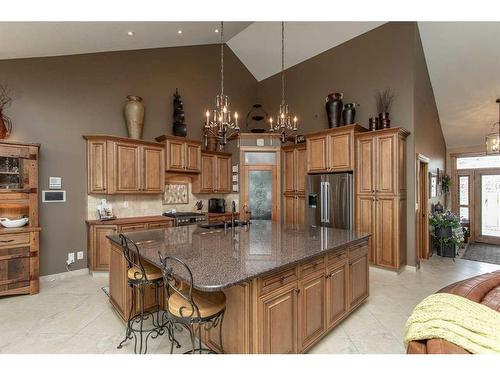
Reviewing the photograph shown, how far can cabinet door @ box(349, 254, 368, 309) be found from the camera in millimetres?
2623

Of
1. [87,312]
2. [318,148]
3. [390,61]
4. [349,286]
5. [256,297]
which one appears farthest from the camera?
[318,148]

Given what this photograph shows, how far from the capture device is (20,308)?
2990 millimetres

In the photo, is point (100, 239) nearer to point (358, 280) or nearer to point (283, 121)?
point (283, 121)

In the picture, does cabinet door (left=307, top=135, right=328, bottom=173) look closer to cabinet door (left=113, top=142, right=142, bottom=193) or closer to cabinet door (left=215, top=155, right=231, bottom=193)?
cabinet door (left=215, top=155, right=231, bottom=193)

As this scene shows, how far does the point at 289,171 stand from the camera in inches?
225

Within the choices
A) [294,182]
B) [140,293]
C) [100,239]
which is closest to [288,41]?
[294,182]

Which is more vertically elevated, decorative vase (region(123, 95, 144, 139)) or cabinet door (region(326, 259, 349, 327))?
decorative vase (region(123, 95, 144, 139))

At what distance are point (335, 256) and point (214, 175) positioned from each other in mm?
3771

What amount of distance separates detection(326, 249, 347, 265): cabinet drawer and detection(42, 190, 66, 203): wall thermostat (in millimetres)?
4001

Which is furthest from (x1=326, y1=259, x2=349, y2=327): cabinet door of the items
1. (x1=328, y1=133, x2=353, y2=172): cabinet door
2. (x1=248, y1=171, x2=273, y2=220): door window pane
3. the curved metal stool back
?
(x1=248, y1=171, x2=273, y2=220): door window pane

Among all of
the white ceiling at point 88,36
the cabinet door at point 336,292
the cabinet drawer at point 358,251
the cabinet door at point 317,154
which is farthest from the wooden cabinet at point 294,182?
the cabinet door at point 336,292
